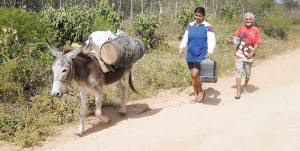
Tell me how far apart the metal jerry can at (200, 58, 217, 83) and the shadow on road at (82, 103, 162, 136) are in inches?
37.9

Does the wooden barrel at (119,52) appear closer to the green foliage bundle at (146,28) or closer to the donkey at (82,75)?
the donkey at (82,75)

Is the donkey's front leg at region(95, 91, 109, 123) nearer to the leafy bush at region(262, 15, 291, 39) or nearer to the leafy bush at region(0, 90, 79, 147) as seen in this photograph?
the leafy bush at region(0, 90, 79, 147)

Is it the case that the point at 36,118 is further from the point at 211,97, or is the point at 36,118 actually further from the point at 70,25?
the point at 70,25

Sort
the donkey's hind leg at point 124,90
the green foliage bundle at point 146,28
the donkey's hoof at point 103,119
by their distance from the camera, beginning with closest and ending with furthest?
the donkey's hoof at point 103,119 → the donkey's hind leg at point 124,90 → the green foliage bundle at point 146,28

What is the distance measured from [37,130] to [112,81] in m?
1.35

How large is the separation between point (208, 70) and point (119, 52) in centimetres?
175

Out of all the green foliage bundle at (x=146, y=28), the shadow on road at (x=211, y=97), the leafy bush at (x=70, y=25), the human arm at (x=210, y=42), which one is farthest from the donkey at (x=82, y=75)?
the green foliage bundle at (x=146, y=28)

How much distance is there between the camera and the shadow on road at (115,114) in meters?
7.66

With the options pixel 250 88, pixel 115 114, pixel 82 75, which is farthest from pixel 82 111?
pixel 250 88

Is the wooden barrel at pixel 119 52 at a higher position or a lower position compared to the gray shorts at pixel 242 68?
higher

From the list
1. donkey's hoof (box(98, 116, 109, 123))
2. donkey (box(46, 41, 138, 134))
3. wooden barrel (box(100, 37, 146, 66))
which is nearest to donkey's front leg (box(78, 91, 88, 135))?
donkey (box(46, 41, 138, 134))

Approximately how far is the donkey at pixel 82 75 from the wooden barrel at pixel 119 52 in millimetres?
201

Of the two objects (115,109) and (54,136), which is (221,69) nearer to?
(115,109)

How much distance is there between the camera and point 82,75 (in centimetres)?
714
